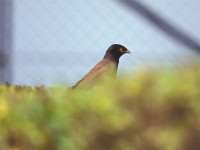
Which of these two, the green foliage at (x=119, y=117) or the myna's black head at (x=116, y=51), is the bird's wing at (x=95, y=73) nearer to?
the green foliage at (x=119, y=117)

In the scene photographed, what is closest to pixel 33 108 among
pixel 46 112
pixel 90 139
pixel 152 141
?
pixel 46 112

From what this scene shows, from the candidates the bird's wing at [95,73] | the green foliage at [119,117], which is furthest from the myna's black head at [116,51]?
the green foliage at [119,117]

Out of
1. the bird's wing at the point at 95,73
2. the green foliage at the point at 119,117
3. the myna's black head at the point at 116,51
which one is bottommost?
the green foliage at the point at 119,117

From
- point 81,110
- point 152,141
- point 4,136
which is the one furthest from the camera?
point 4,136

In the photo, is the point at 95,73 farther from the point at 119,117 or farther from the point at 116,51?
the point at 116,51

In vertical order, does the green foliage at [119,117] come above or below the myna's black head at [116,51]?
below

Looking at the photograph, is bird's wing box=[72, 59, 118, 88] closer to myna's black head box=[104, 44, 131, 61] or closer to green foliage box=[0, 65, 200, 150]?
green foliage box=[0, 65, 200, 150]

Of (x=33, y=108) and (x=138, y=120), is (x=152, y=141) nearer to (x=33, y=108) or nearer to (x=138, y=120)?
(x=138, y=120)

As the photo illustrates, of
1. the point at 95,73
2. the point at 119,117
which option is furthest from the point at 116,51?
the point at 119,117

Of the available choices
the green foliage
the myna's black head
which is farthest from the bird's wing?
the myna's black head
